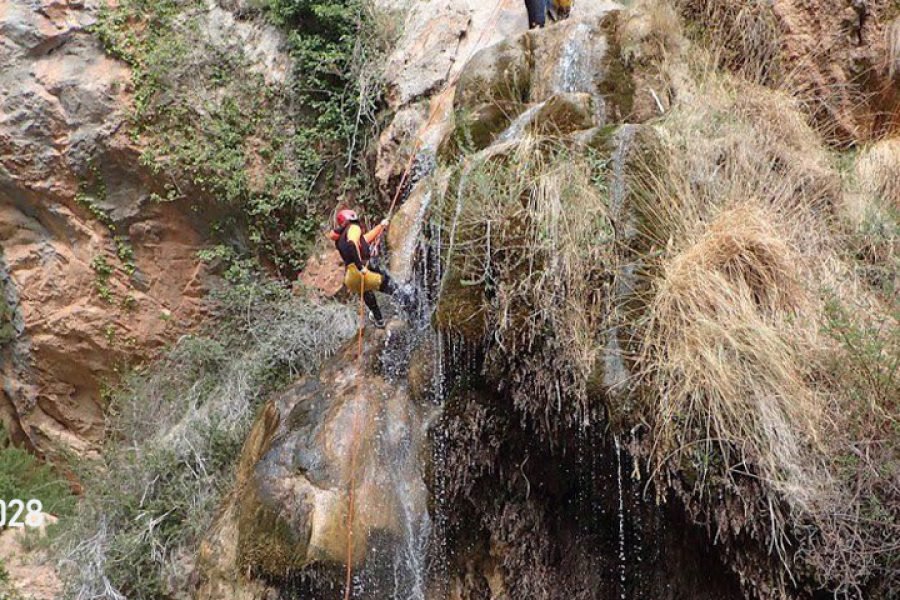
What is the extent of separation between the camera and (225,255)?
900 centimetres

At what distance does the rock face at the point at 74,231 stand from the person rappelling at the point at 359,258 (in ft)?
11.0

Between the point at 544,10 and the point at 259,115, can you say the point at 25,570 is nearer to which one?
the point at 259,115

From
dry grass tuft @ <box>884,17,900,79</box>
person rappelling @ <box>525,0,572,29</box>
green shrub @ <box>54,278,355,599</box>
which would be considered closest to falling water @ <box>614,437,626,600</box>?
green shrub @ <box>54,278,355,599</box>

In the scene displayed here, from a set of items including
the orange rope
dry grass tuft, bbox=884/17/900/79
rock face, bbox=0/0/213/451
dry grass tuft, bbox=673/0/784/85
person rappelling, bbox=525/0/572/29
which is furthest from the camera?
rock face, bbox=0/0/213/451

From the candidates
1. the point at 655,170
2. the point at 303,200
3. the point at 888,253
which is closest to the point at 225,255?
the point at 303,200

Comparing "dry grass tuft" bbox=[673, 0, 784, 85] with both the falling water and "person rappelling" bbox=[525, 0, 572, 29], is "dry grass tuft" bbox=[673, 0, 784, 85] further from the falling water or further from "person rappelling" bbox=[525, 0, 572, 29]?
the falling water

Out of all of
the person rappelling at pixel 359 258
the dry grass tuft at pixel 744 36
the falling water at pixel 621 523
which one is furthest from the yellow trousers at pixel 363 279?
the dry grass tuft at pixel 744 36

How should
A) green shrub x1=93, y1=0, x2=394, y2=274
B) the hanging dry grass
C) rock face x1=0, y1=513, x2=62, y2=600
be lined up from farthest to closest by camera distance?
green shrub x1=93, y1=0, x2=394, y2=274 → rock face x1=0, y1=513, x2=62, y2=600 → the hanging dry grass

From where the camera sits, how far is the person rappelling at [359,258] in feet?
20.4

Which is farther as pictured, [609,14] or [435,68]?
[435,68]

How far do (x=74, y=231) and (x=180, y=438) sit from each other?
2.91m

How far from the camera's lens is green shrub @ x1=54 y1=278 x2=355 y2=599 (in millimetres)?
6688

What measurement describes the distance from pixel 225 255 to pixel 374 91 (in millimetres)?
2293

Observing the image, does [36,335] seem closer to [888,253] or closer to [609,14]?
[609,14]
